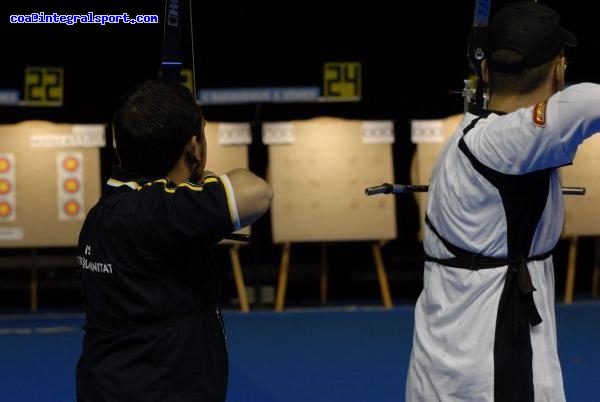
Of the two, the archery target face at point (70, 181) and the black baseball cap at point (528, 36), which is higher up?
the black baseball cap at point (528, 36)

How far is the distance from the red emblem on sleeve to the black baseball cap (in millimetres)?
140

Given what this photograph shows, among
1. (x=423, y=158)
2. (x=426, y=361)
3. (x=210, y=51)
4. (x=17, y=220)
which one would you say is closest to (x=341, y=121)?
(x=423, y=158)

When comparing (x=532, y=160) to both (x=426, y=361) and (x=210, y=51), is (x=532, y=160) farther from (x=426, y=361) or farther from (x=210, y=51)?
(x=210, y=51)

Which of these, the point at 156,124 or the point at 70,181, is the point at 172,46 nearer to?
the point at 156,124

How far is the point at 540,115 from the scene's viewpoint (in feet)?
4.65

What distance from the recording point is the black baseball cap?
153 centimetres

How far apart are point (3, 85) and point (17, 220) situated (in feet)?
3.56

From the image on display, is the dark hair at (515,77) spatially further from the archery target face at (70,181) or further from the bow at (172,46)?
the archery target face at (70,181)

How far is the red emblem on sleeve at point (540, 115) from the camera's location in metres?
1.41

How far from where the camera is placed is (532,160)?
56.9 inches

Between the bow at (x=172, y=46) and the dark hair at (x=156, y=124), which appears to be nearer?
the dark hair at (x=156, y=124)

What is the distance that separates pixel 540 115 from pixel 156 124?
24.3 inches

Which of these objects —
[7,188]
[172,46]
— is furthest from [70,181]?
[172,46]

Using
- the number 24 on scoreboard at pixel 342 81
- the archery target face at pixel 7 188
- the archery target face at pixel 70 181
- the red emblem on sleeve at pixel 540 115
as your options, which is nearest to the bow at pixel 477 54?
the red emblem on sleeve at pixel 540 115
